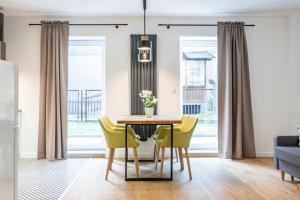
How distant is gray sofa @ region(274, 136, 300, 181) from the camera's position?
375 centimetres

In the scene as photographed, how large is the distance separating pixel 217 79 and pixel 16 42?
3778 mm

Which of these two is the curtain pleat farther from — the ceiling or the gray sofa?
the gray sofa

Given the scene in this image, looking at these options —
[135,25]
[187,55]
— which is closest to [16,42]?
[135,25]

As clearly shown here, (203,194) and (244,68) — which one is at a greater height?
(244,68)

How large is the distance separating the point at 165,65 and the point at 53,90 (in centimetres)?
208

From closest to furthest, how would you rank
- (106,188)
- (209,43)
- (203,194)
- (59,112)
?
(203,194) < (106,188) < (59,112) < (209,43)

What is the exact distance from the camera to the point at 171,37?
583cm

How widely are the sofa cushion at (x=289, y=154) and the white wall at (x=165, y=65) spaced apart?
5.74 feet

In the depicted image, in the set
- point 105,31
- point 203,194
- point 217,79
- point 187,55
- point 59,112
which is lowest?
point 203,194

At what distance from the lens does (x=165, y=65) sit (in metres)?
5.82

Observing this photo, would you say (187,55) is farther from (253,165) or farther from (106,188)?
(106,188)

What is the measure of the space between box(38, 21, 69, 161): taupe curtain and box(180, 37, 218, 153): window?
89.9 inches

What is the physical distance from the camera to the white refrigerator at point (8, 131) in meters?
2.22

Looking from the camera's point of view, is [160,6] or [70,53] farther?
[70,53]
